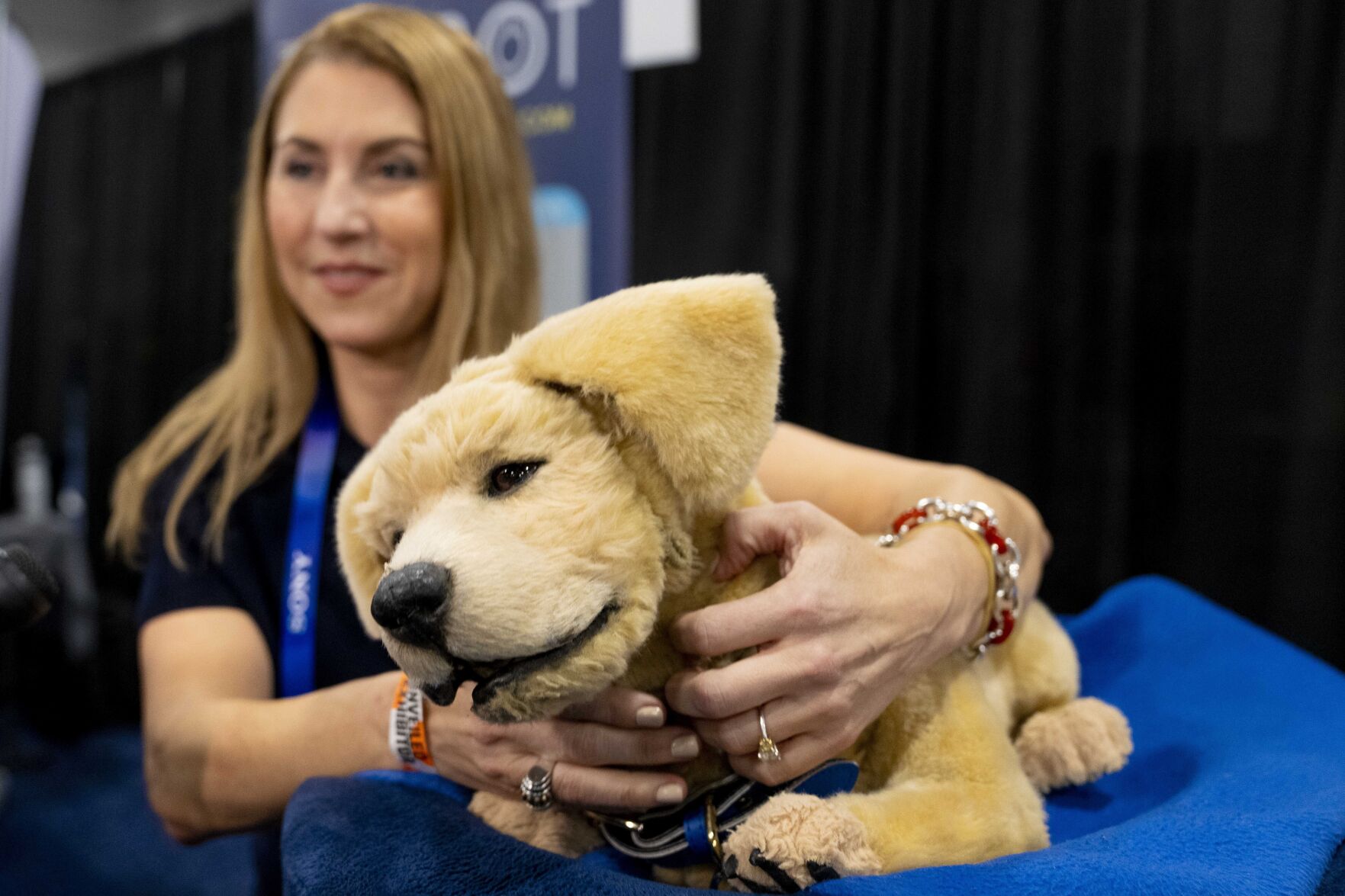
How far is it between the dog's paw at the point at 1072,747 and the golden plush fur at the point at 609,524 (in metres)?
0.13

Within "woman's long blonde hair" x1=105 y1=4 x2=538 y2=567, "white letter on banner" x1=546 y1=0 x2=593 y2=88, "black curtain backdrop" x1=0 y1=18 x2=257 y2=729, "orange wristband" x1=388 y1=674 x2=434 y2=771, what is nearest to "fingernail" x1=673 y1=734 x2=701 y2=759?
"orange wristband" x1=388 y1=674 x2=434 y2=771

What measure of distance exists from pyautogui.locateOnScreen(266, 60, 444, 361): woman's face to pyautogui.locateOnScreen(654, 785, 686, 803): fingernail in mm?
609

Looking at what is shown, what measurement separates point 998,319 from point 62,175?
3081 millimetres

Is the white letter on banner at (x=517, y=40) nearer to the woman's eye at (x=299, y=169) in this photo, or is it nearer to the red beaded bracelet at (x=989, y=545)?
the woman's eye at (x=299, y=169)

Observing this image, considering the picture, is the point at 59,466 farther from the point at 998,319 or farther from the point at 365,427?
the point at 998,319

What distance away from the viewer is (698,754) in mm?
622

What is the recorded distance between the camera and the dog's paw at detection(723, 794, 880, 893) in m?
0.52

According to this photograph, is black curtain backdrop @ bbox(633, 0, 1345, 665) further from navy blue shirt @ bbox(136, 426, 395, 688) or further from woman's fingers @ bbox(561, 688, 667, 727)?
woman's fingers @ bbox(561, 688, 667, 727)

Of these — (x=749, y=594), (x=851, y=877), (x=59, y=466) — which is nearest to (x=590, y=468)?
(x=749, y=594)

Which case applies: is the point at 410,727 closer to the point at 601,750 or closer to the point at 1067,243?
the point at 601,750

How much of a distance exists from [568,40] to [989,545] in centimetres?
123

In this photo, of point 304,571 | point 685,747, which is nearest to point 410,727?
point 685,747

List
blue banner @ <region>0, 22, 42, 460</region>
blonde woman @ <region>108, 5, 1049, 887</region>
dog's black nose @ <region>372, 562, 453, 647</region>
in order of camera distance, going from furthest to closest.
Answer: blue banner @ <region>0, 22, 42, 460</region>
blonde woman @ <region>108, 5, 1049, 887</region>
dog's black nose @ <region>372, 562, 453, 647</region>

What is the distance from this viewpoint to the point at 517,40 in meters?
1.69
